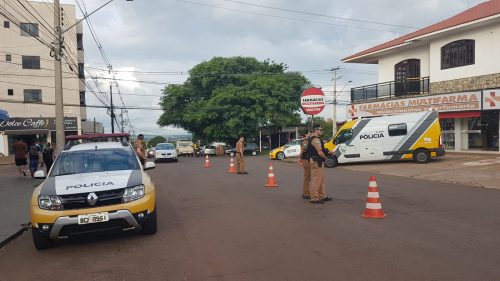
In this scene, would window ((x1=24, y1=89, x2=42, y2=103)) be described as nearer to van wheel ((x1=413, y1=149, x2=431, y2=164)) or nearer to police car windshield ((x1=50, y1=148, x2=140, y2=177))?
van wheel ((x1=413, y1=149, x2=431, y2=164))

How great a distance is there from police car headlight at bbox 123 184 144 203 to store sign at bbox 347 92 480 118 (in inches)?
812

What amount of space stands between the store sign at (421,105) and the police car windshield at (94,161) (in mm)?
20083

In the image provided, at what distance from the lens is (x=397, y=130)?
66.5 feet

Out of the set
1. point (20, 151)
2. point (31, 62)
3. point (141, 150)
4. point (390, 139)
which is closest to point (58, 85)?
point (20, 151)

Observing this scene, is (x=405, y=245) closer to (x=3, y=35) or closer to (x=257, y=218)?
(x=257, y=218)

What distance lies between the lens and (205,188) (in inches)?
526

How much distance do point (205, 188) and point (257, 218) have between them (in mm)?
5433

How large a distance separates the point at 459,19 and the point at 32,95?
39.4 meters

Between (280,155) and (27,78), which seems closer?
(280,155)

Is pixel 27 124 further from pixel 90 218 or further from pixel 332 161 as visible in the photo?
pixel 90 218

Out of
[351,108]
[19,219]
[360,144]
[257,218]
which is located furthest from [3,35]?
Result: [257,218]

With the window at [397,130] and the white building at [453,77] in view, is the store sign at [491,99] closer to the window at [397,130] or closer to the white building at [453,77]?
the white building at [453,77]

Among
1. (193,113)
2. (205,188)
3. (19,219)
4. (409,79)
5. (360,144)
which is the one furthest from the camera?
(193,113)

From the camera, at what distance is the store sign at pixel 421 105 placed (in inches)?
883
